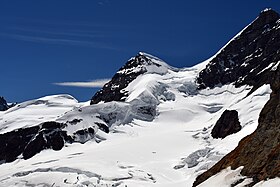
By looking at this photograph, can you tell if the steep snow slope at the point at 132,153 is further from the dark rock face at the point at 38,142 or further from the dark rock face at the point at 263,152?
the dark rock face at the point at 263,152

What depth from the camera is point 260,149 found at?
30.8m

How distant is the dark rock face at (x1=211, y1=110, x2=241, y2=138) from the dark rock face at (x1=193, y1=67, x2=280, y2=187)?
112m

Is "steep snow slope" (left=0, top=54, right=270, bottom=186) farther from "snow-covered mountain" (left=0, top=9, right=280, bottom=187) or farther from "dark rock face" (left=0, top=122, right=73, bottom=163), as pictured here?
"dark rock face" (left=0, top=122, right=73, bottom=163)

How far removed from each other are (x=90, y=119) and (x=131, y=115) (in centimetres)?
1664

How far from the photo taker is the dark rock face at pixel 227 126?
148 m

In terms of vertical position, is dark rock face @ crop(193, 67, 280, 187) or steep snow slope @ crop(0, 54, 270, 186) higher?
steep snow slope @ crop(0, 54, 270, 186)

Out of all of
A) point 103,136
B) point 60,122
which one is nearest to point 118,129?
point 103,136

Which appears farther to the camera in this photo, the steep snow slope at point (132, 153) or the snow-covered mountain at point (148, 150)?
the steep snow slope at point (132, 153)

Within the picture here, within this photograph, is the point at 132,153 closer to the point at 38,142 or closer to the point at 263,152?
the point at 38,142

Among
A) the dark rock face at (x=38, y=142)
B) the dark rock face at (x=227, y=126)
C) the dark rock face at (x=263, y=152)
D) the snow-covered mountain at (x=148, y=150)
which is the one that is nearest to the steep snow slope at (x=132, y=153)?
the snow-covered mountain at (x=148, y=150)

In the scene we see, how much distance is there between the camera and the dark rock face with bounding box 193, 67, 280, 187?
92.5 ft

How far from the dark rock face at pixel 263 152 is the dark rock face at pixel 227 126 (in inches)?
4409

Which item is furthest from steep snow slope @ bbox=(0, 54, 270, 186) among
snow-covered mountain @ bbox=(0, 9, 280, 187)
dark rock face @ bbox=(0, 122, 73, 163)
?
dark rock face @ bbox=(0, 122, 73, 163)

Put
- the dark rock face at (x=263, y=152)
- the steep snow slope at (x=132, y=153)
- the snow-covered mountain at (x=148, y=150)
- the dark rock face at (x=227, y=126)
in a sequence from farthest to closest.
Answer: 1. the dark rock face at (x=227, y=126)
2. the steep snow slope at (x=132, y=153)
3. the snow-covered mountain at (x=148, y=150)
4. the dark rock face at (x=263, y=152)
